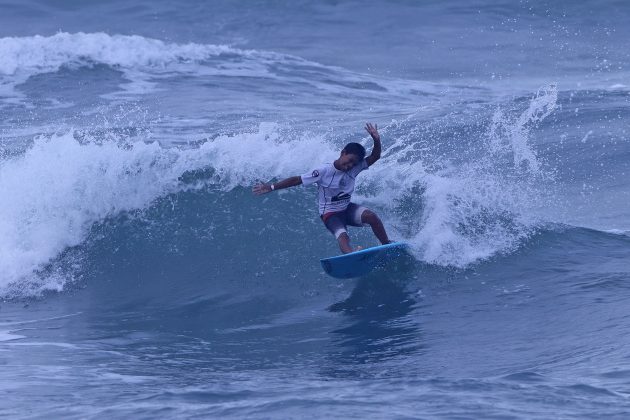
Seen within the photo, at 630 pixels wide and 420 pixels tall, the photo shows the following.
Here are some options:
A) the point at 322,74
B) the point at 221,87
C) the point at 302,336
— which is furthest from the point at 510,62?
the point at 302,336

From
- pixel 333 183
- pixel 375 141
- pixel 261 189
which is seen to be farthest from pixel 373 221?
pixel 261 189

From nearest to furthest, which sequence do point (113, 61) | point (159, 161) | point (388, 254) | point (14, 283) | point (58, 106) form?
point (388, 254)
point (14, 283)
point (159, 161)
point (58, 106)
point (113, 61)

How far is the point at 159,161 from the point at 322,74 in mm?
9131

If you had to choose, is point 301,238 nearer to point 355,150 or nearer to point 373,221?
point 373,221

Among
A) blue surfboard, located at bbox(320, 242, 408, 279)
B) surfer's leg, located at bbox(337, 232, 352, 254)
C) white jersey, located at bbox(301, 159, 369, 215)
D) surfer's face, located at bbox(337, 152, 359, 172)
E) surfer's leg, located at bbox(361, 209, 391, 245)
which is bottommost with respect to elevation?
blue surfboard, located at bbox(320, 242, 408, 279)

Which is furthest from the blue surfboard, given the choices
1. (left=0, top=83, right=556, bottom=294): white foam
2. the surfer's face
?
(left=0, top=83, right=556, bottom=294): white foam

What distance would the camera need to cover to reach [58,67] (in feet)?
67.6

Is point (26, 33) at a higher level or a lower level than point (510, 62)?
higher

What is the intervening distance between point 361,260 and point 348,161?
977mm

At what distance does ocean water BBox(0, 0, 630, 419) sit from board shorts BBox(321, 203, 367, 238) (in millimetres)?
640

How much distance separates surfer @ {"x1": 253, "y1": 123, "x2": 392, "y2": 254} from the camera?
927 centimetres

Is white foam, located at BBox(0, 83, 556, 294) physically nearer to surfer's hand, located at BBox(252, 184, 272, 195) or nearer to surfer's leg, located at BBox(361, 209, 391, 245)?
surfer's leg, located at BBox(361, 209, 391, 245)

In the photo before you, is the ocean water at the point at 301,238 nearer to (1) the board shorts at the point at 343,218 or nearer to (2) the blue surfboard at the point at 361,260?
(2) the blue surfboard at the point at 361,260

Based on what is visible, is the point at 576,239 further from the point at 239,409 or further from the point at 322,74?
the point at 322,74
